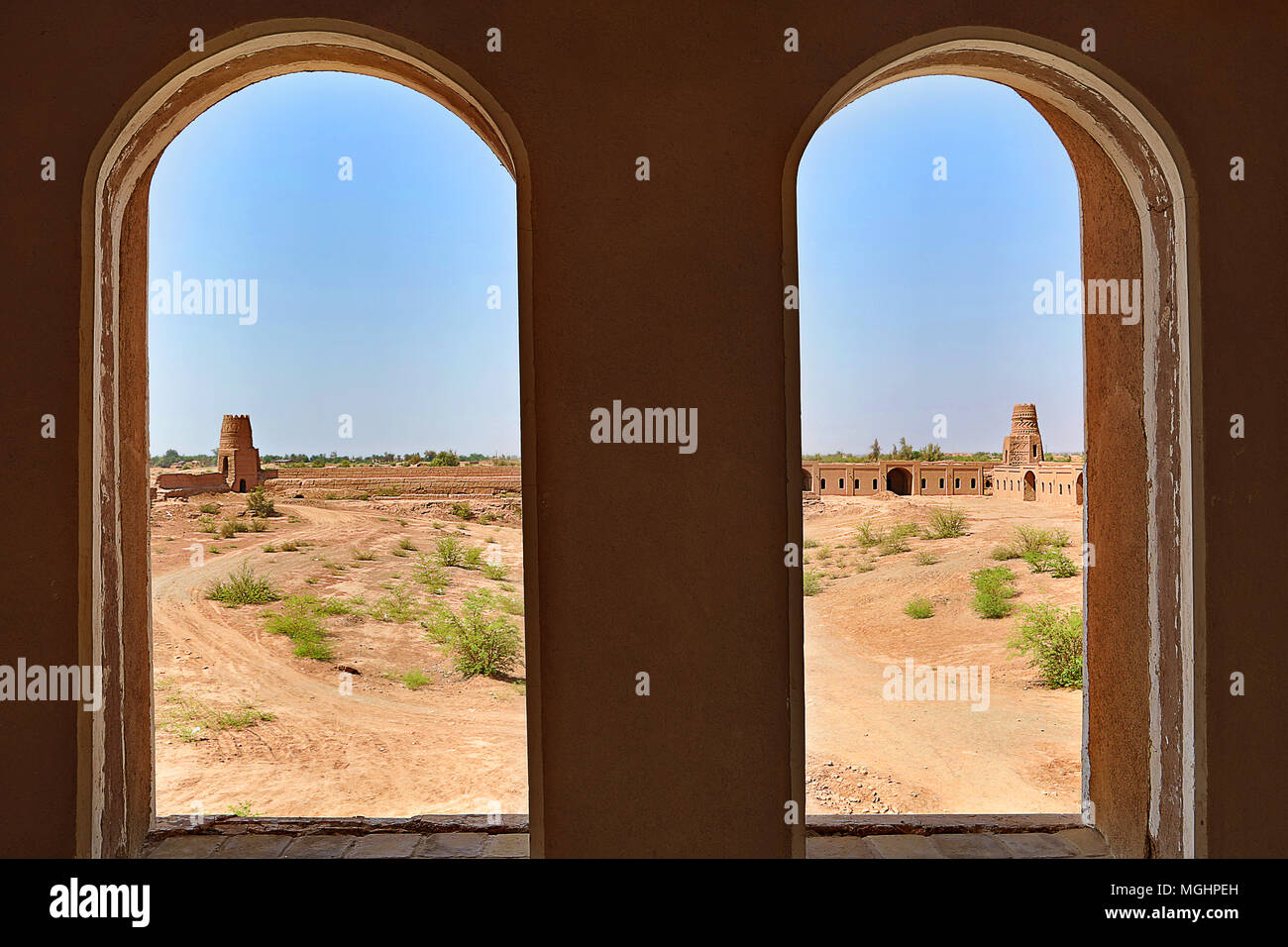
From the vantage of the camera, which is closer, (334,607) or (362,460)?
(334,607)

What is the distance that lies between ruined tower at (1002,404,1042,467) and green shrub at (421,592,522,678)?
698 inches

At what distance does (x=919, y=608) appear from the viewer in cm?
1359

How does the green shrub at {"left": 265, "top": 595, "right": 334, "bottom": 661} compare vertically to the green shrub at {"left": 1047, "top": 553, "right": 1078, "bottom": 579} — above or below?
below

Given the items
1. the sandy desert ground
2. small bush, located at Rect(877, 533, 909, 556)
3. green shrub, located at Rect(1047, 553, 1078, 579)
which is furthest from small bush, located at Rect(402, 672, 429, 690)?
green shrub, located at Rect(1047, 553, 1078, 579)

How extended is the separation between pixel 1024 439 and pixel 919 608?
37.3 feet

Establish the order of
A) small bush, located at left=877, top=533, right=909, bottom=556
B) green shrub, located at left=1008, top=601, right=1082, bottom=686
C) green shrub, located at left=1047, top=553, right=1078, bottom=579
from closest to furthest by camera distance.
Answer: green shrub, located at left=1008, top=601, right=1082, bottom=686
green shrub, located at left=1047, top=553, right=1078, bottom=579
small bush, located at left=877, top=533, right=909, bottom=556

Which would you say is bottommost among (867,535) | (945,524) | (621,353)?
(867,535)

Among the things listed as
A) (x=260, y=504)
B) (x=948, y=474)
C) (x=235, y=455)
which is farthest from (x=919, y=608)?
(x=235, y=455)

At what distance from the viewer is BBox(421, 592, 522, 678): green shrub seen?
1011 cm

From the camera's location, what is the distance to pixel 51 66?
229cm

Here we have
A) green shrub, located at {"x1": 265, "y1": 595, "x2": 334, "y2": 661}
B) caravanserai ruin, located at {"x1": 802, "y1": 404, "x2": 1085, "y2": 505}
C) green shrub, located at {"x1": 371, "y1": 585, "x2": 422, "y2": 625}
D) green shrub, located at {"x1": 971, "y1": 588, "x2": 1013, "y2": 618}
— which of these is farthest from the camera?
caravanserai ruin, located at {"x1": 802, "y1": 404, "x2": 1085, "y2": 505}

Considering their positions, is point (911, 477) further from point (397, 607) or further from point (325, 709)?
point (325, 709)

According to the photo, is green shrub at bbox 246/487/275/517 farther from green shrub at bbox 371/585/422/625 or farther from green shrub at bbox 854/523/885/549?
green shrub at bbox 854/523/885/549
